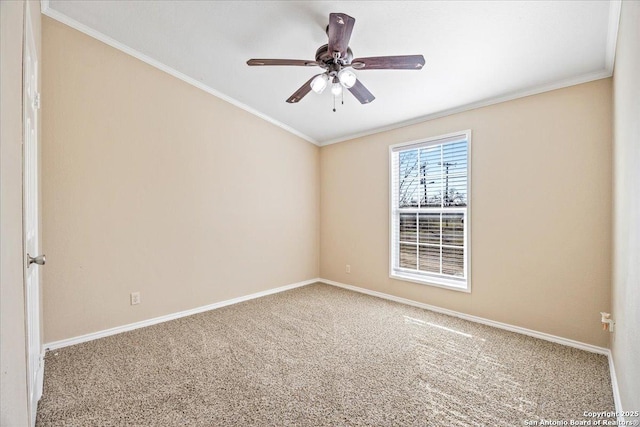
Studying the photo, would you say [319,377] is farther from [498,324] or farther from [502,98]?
[502,98]

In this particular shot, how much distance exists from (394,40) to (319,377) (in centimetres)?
266

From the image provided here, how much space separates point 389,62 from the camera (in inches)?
73.9

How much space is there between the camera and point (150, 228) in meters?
2.79

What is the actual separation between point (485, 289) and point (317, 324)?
1.86 m

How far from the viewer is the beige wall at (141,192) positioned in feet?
7.51

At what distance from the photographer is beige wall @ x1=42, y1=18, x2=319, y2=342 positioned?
229 cm

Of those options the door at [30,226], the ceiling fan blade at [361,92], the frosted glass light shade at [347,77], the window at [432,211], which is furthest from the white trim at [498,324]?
the door at [30,226]

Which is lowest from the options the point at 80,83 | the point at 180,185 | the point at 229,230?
the point at 229,230

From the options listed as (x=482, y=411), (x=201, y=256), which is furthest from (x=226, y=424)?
(x=201, y=256)

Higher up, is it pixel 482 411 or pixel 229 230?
pixel 229 230

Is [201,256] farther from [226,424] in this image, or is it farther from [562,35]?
[562,35]

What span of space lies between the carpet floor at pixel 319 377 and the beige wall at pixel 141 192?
1.42ft

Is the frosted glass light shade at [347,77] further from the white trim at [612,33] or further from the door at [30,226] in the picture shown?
the door at [30,226]

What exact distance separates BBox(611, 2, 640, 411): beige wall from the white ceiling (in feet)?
1.19
